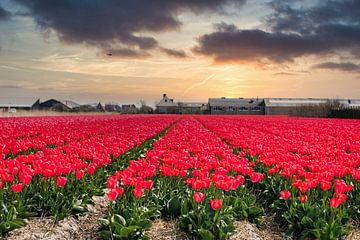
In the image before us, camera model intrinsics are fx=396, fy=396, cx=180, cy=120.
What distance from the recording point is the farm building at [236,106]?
98.1 metres

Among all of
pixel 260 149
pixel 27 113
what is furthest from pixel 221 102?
pixel 260 149

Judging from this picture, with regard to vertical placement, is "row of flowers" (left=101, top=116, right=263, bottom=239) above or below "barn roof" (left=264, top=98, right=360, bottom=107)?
below

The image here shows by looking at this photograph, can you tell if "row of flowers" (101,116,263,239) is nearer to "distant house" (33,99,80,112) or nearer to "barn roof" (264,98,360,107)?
"barn roof" (264,98,360,107)

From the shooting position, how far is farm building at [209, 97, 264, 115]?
98125 mm

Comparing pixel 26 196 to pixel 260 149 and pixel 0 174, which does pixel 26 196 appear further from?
pixel 260 149

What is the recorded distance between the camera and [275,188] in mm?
6488

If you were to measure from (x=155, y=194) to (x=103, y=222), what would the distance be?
1232mm

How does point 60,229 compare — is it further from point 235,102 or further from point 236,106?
point 235,102

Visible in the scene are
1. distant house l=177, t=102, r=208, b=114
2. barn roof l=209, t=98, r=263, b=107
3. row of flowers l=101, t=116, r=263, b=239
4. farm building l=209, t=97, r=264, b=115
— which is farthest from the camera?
barn roof l=209, t=98, r=263, b=107

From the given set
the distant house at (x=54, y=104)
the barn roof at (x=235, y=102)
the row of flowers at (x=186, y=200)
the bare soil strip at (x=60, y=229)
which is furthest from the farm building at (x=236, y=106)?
the bare soil strip at (x=60, y=229)

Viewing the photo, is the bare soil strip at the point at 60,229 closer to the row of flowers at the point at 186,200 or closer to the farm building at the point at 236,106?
the row of flowers at the point at 186,200

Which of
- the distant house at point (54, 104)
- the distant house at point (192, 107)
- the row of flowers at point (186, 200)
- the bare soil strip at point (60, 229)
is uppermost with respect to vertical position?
the distant house at point (54, 104)

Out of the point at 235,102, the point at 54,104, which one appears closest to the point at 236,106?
the point at 235,102

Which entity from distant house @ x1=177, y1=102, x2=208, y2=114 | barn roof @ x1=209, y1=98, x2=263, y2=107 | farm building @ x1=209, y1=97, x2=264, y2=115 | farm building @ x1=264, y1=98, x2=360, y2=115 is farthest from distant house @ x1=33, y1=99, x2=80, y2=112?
farm building @ x1=264, y1=98, x2=360, y2=115
